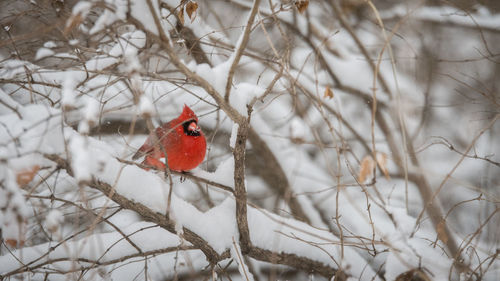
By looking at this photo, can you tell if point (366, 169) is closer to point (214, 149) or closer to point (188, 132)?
point (188, 132)

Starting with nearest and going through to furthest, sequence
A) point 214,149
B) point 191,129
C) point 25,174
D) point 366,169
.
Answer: point 25,174 → point 366,169 → point 191,129 → point 214,149

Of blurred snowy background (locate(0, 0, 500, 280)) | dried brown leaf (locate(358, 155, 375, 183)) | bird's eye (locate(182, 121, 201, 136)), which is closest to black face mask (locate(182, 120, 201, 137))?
bird's eye (locate(182, 121, 201, 136))

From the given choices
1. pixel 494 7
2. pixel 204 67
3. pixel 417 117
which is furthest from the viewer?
pixel 417 117

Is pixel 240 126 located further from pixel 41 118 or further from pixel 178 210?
pixel 41 118

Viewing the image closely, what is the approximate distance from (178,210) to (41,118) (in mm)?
949

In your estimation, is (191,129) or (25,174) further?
(191,129)

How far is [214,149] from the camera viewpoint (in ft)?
15.1

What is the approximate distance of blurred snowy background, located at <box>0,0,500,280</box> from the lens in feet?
5.05

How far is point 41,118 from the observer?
4.90 feet

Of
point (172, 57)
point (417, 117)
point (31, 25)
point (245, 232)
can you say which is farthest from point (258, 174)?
point (172, 57)

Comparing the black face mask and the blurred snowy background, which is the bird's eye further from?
the blurred snowy background

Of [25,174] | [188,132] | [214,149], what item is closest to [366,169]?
[25,174]

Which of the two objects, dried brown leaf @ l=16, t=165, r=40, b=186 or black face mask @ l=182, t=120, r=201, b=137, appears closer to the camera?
dried brown leaf @ l=16, t=165, r=40, b=186

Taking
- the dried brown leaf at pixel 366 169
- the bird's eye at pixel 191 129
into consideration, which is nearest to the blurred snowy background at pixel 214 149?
the dried brown leaf at pixel 366 169
